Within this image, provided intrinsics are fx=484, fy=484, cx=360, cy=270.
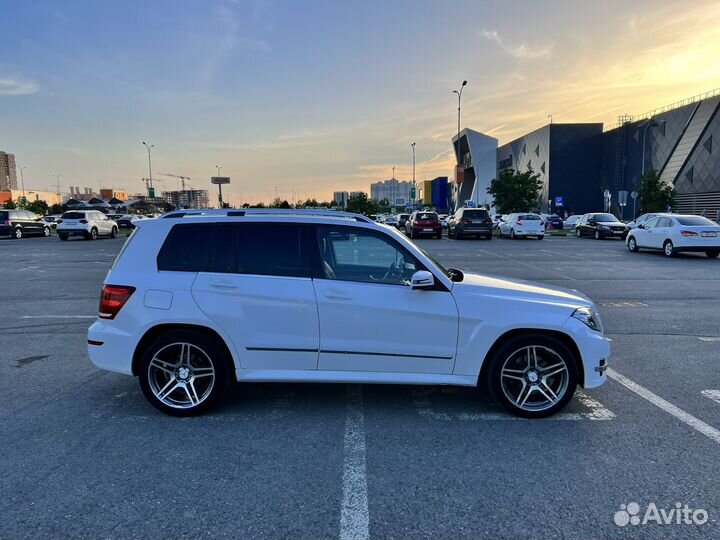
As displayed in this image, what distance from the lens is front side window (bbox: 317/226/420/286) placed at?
4152 millimetres

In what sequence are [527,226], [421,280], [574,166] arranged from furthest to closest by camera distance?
[574,166], [527,226], [421,280]

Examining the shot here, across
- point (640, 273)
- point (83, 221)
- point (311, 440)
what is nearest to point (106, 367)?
point (311, 440)

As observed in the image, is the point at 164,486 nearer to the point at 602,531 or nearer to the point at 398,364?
the point at 398,364

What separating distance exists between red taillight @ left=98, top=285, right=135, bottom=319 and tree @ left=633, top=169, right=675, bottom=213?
48.9 metres

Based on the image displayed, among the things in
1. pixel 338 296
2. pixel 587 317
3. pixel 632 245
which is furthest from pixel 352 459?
pixel 632 245

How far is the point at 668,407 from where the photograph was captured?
433 centimetres

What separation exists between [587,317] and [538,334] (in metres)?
0.47

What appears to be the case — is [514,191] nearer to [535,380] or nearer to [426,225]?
[426,225]

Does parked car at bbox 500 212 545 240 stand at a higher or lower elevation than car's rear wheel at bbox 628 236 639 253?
higher

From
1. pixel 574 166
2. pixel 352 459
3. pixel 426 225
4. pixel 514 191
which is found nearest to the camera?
pixel 352 459

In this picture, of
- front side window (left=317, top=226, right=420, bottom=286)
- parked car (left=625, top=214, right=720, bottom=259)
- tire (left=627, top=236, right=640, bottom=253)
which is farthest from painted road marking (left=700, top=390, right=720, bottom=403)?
tire (left=627, top=236, right=640, bottom=253)

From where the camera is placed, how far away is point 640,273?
44.2 feet

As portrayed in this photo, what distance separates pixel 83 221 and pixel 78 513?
2981 centimetres

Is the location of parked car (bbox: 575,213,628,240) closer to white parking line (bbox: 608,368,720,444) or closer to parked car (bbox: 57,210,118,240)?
white parking line (bbox: 608,368,720,444)
